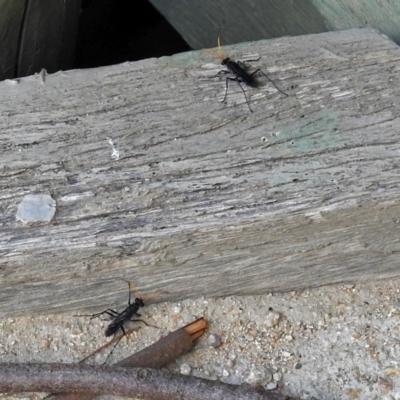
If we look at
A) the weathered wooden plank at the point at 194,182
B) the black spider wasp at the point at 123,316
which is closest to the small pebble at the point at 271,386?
the weathered wooden plank at the point at 194,182

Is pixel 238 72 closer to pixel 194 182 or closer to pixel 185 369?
pixel 194 182

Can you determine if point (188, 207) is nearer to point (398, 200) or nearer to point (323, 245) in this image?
point (323, 245)

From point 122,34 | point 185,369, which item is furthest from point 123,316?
point 122,34

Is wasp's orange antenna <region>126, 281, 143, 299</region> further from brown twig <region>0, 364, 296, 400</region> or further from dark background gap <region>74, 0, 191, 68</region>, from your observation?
dark background gap <region>74, 0, 191, 68</region>

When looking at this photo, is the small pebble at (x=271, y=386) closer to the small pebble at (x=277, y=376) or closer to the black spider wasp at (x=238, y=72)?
the small pebble at (x=277, y=376)

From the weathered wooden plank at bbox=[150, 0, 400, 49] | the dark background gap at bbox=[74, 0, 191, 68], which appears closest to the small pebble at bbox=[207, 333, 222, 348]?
the weathered wooden plank at bbox=[150, 0, 400, 49]

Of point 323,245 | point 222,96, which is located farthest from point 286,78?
point 323,245
